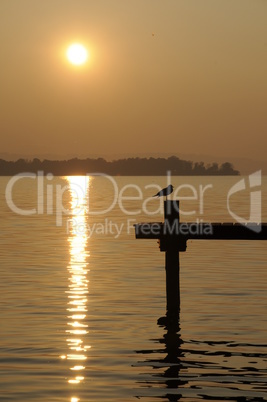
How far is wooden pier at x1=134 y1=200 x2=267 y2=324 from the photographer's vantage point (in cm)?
2348

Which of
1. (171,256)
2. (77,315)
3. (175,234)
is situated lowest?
(77,315)

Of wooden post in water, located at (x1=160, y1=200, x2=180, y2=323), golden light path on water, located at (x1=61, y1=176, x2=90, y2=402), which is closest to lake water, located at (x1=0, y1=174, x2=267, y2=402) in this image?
golden light path on water, located at (x1=61, y1=176, x2=90, y2=402)

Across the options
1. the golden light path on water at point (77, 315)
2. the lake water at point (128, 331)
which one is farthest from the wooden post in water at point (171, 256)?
the golden light path on water at point (77, 315)

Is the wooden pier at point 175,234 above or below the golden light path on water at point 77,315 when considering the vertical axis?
above

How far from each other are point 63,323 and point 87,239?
108 ft

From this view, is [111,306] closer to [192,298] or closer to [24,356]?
[192,298]

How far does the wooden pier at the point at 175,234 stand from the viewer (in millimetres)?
23484

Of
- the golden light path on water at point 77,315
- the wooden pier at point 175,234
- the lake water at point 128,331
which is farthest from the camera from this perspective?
the wooden pier at point 175,234

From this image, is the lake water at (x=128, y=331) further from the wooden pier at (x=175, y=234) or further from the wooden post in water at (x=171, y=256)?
the wooden pier at (x=175, y=234)

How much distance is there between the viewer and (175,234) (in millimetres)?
23984

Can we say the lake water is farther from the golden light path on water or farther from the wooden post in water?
the wooden post in water

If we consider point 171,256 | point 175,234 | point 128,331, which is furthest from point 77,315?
point 175,234

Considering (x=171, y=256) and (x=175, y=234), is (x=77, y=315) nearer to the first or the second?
(x=171, y=256)

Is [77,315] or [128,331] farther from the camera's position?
[77,315]
